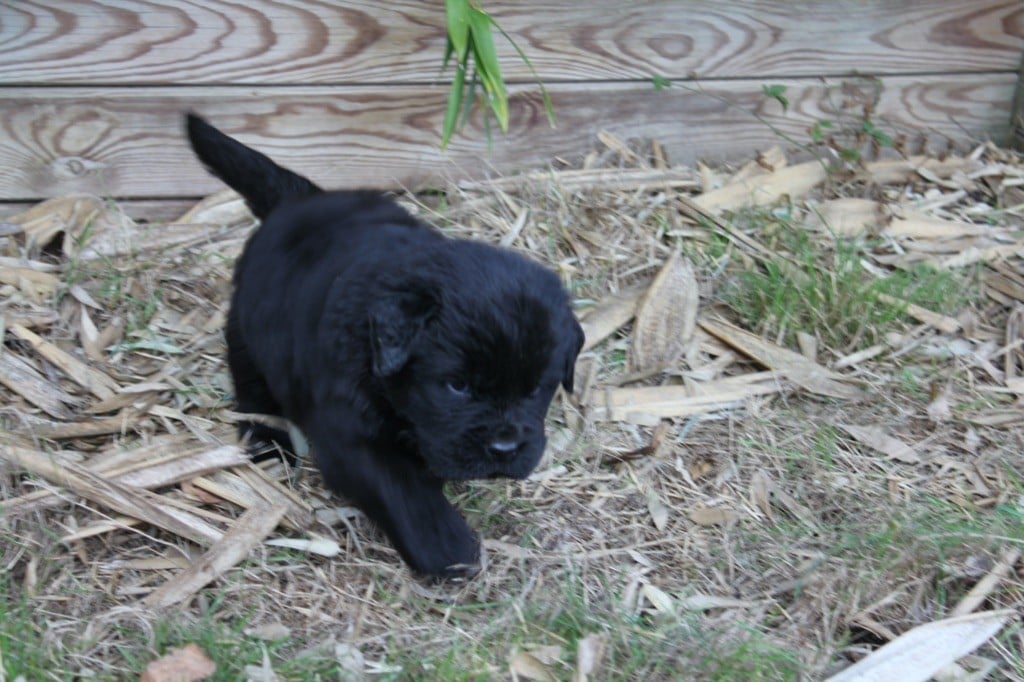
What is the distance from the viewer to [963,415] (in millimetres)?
3932

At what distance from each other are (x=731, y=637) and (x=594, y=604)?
39cm

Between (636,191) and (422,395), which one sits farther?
(636,191)

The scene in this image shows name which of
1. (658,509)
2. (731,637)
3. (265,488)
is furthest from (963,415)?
(265,488)

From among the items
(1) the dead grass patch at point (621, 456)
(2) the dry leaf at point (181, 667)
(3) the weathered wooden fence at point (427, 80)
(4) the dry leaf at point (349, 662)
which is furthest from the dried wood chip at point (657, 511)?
(3) the weathered wooden fence at point (427, 80)

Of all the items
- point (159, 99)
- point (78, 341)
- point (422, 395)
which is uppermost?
point (159, 99)

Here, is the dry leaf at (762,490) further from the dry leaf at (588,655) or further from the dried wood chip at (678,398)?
the dry leaf at (588,655)

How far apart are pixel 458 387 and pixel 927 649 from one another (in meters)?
1.44

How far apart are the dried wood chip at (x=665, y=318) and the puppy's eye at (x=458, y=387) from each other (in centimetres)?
140

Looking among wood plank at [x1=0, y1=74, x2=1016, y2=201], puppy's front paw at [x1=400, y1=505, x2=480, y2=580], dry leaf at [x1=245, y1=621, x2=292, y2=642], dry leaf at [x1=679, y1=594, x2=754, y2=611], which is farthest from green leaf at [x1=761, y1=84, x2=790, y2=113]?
dry leaf at [x1=245, y1=621, x2=292, y2=642]

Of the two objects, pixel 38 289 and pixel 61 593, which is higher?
pixel 38 289

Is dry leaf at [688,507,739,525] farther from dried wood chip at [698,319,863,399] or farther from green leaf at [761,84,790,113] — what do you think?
green leaf at [761,84,790,113]

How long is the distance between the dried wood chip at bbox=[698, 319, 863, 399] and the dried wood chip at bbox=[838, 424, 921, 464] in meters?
0.19

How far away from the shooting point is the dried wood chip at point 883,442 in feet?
12.3

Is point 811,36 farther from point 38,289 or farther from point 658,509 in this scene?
point 38,289
